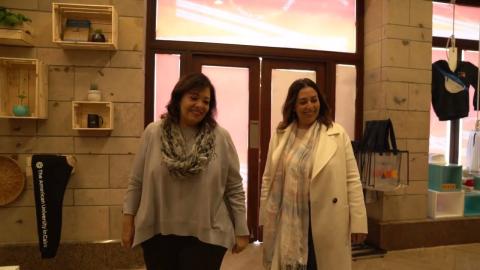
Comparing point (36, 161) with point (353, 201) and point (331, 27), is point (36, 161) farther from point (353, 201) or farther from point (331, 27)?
point (331, 27)

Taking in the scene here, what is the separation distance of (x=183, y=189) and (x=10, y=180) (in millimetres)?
1946

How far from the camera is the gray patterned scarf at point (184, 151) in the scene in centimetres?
126

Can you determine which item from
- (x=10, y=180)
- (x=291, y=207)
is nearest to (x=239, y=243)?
(x=291, y=207)

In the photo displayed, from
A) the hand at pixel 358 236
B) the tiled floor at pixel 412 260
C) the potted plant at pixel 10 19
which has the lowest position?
the tiled floor at pixel 412 260

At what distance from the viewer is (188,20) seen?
3.12 metres

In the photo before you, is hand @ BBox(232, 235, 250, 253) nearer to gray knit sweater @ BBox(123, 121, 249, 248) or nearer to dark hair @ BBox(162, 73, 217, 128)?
gray knit sweater @ BBox(123, 121, 249, 248)

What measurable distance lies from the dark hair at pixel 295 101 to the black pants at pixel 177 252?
0.80 m

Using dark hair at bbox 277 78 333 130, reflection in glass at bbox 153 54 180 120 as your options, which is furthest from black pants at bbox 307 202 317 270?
reflection in glass at bbox 153 54 180 120

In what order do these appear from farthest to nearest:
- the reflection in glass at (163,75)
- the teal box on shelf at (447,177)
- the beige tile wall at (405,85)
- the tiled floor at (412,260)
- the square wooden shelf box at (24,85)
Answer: the teal box on shelf at (447,177) → the beige tile wall at (405,85) → the reflection in glass at (163,75) → the tiled floor at (412,260) → the square wooden shelf box at (24,85)

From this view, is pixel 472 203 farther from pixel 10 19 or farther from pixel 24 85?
pixel 10 19

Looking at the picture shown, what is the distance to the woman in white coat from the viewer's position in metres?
1.63

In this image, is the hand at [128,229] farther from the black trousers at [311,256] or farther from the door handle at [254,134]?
the door handle at [254,134]

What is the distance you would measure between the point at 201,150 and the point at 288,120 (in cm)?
69

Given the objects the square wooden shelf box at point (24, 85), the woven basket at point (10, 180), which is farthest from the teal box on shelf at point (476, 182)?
the woven basket at point (10, 180)
